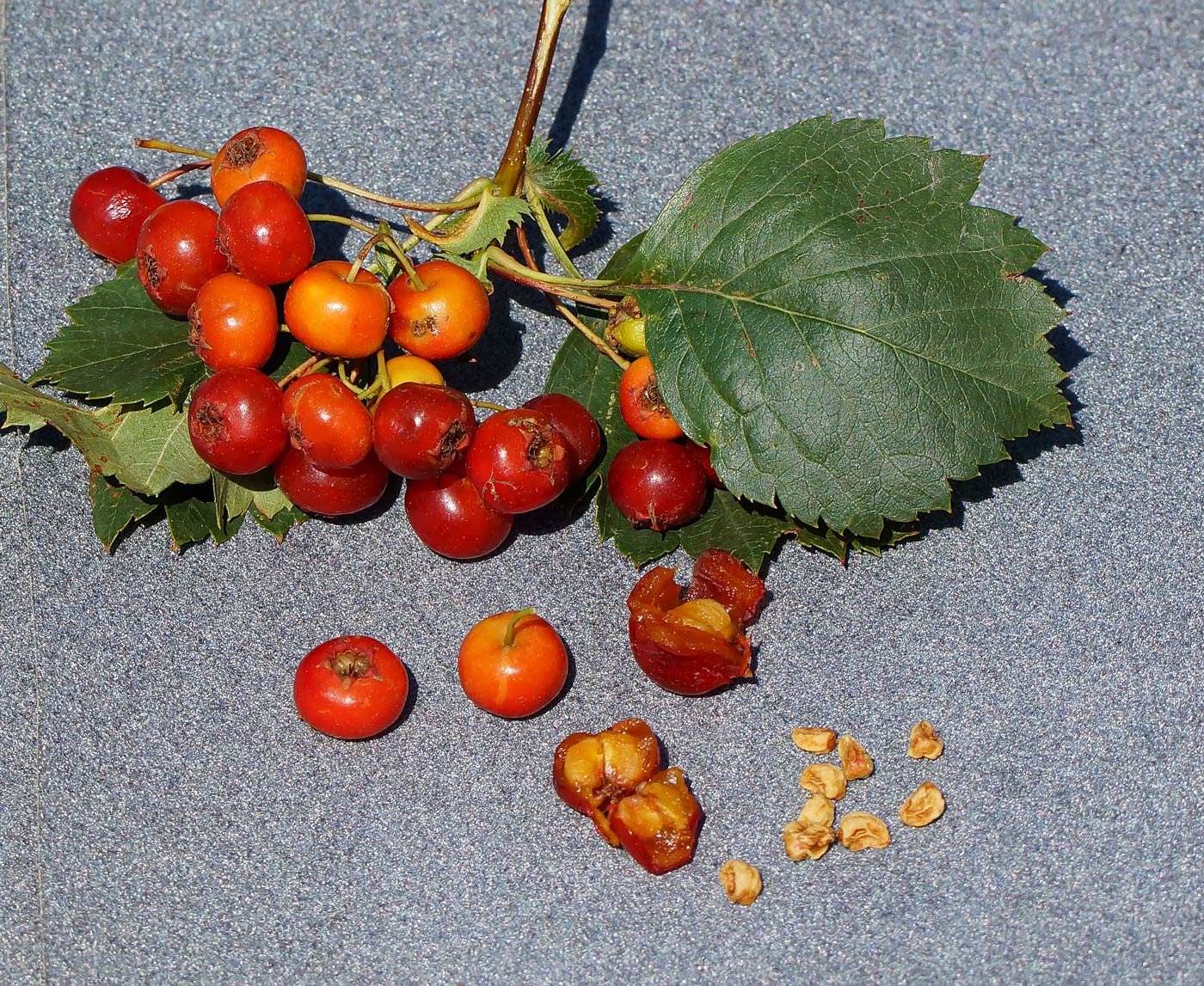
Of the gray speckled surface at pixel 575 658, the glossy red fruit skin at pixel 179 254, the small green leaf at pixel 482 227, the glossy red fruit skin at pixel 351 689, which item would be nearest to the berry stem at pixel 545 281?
the small green leaf at pixel 482 227

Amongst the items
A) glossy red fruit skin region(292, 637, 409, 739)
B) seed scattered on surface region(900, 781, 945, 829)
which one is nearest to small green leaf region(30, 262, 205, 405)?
glossy red fruit skin region(292, 637, 409, 739)

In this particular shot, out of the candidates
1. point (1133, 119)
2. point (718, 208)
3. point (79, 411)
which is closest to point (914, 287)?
point (718, 208)

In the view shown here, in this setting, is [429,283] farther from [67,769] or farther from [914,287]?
[67,769]

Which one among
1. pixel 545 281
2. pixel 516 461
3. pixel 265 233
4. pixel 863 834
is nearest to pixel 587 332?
pixel 545 281

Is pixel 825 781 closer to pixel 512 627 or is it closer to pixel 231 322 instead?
pixel 512 627

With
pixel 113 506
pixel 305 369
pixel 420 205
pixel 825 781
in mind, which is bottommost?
pixel 113 506

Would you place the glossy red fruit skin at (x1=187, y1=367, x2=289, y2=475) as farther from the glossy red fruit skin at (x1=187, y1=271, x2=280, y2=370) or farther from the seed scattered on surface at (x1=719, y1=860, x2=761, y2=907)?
the seed scattered on surface at (x1=719, y1=860, x2=761, y2=907)
